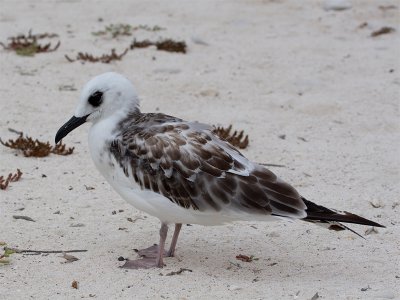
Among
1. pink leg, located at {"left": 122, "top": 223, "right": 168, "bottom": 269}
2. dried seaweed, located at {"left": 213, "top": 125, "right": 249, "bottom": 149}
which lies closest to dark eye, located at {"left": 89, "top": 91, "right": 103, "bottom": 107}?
pink leg, located at {"left": 122, "top": 223, "right": 168, "bottom": 269}

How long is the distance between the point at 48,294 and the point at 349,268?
2340mm

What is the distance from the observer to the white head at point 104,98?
6.75 metres

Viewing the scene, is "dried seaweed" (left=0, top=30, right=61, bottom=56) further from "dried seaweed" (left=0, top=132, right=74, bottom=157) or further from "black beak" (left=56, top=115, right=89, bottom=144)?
"black beak" (left=56, top=115, right=89, bottom=144)

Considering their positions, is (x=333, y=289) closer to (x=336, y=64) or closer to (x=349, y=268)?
(x=349, y=268)

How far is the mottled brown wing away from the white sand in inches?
23.4

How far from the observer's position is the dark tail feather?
6059mm

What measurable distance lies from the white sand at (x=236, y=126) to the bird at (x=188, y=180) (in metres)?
0.50

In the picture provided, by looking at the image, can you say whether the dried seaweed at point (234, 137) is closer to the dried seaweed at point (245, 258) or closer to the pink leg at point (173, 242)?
the pink leg at point (173, 242)

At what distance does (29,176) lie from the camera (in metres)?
8.34

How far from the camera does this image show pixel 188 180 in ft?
20.7

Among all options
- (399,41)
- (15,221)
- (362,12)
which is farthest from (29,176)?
(362,12)

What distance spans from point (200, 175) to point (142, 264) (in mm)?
879

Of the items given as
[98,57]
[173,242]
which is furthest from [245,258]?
[98,57]

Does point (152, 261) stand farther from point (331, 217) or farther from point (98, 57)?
point (98, 57)
